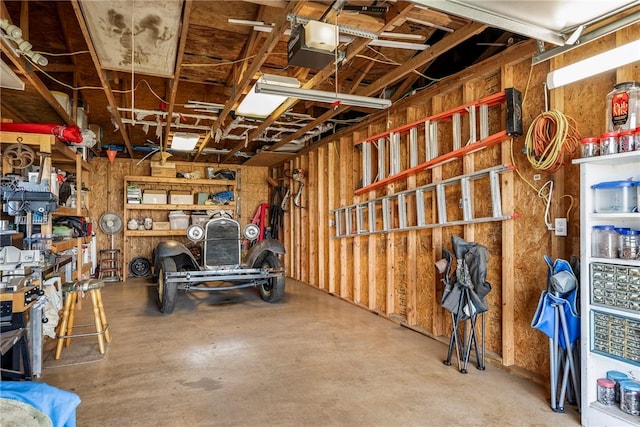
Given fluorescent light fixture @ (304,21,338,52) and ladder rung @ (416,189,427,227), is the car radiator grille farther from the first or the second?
fluorescent light fixture @ (304,21,338,52)

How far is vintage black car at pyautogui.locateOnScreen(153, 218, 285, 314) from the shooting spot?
5379 millimetres

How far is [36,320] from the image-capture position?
9.55 feet

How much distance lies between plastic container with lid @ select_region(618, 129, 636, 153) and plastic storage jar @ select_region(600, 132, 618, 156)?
2 centimetres

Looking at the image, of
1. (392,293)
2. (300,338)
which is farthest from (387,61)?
(300,338)

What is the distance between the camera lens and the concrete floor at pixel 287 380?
2.50 m

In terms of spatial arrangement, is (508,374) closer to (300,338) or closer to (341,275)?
(300,338)

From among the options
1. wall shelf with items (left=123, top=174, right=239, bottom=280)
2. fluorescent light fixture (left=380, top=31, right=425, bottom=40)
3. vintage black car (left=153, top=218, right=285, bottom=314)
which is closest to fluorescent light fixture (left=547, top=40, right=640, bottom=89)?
fluorescent light fixture (left=380, top=31, right=425, bottom=40)

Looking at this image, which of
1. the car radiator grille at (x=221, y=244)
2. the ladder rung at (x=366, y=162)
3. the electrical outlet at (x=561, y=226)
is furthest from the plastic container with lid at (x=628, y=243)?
the car radiator grille at (x=221, y=244)

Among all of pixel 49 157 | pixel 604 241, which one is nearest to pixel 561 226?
pixel 604 241

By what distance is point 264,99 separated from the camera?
159 inches

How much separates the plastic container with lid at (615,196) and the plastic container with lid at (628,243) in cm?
15

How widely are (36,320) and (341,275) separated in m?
4.13

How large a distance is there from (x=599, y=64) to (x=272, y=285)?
15.4 feet

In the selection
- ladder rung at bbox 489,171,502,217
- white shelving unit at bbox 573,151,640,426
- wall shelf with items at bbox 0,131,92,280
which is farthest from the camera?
wall shelf with items at bbox 0,131,92,280
